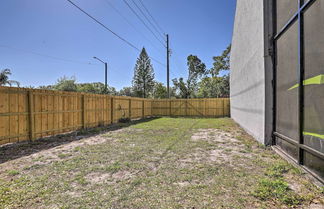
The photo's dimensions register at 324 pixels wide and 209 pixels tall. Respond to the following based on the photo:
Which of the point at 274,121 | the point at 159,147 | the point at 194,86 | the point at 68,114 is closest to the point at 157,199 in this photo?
the point at 159,147

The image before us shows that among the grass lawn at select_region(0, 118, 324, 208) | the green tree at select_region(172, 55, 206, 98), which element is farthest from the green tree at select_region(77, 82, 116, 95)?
the grass lawn at select_region(0, 118, 324, 208)

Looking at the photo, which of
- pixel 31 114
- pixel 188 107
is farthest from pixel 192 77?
pixel 31 114

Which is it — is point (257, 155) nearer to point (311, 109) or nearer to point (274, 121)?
point (274, 121)

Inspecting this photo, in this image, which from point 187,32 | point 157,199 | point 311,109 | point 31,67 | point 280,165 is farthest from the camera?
point 31,67

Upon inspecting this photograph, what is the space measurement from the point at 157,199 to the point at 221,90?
893 inches

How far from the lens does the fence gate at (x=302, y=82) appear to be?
6.84ft

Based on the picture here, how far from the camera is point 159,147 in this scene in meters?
3.90

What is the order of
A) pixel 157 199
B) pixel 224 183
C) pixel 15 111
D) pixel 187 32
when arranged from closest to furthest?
pixel 157 199 → pixel 224 183 → pixel 15 111 → pixel 187 32

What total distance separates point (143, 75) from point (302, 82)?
88.4 ft

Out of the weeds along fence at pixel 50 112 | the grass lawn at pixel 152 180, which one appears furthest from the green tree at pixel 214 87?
the grass lawn at pixel 152 180

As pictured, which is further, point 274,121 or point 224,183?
point 274,121

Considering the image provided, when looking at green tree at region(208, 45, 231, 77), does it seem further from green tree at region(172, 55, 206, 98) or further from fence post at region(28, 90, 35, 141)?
fence post at region(28, 90, 35, 141)

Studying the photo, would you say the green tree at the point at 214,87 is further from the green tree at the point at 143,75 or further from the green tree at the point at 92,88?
the green tree at the point at 92,88

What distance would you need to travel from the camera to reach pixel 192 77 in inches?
1040
